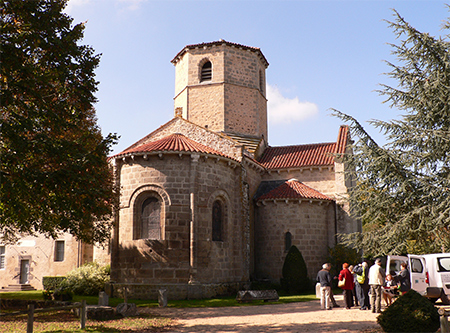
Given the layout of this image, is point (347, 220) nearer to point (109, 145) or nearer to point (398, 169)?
point (398, 169)

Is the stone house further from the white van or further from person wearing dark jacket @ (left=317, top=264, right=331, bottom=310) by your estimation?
the white van

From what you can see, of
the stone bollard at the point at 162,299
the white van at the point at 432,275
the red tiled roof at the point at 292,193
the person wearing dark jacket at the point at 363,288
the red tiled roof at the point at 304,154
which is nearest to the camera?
the white van at the point at 432,275

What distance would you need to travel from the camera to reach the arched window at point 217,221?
70.7ft

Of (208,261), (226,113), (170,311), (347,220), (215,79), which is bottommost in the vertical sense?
(170,311)

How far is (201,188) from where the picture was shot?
20.8m

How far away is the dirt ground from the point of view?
11.7 m

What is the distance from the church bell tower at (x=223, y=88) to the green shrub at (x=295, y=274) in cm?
995

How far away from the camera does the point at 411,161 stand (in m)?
15.3

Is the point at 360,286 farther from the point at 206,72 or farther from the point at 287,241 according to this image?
the point at 206,72

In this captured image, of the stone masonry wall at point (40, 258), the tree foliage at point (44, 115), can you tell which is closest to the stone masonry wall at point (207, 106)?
the stone masonry wall at point (40, 258)

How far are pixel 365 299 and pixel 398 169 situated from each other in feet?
15.6

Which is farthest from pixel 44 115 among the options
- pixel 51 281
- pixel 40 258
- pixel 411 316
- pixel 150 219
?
pixel 40 258

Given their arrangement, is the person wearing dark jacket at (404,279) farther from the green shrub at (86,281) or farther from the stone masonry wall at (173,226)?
the green shrub at (86,281)

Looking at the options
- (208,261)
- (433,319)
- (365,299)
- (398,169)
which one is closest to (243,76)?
(208,261)
